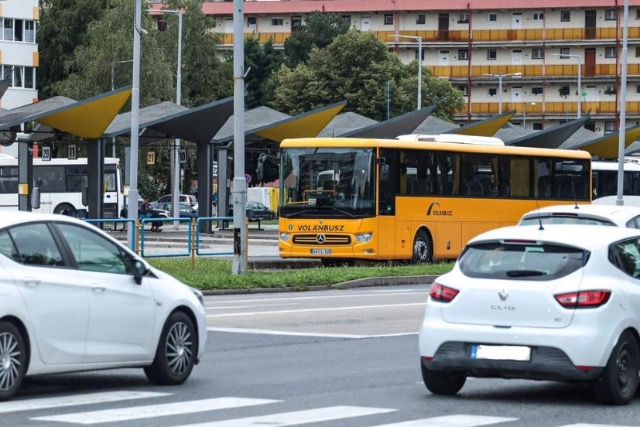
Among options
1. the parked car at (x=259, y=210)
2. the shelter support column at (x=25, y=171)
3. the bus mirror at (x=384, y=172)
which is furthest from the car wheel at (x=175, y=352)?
the parked car at (x=259, y=210)

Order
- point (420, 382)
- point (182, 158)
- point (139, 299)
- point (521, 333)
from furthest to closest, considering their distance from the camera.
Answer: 1. point (182, 158)
2. point (420, 382)
3. point (139, 299)
4. point (521, 333)

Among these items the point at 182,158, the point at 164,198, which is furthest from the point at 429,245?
the point at 164,198

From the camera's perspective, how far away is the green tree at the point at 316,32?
A: 406 ft

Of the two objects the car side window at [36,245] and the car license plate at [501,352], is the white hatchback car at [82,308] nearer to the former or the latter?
the car side window at [36,245]

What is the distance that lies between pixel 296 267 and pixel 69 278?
86.9 feet

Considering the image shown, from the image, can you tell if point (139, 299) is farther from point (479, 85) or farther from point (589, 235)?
point (479, 85)

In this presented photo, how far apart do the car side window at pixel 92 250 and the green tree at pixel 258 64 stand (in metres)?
109

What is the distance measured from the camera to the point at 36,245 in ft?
40.5

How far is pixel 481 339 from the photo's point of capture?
1230cm

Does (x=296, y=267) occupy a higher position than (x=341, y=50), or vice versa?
(x=341, y=50)

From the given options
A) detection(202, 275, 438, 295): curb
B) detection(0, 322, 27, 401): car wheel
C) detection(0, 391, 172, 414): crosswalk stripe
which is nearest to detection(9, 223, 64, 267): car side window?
detection(0, 322, 27, 401): car wheel

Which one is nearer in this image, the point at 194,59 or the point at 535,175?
the point at 535,175

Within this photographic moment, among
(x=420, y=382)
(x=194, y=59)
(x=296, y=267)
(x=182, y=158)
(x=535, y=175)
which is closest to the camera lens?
(x=420, y=382)

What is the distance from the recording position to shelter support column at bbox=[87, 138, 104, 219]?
47969mm
